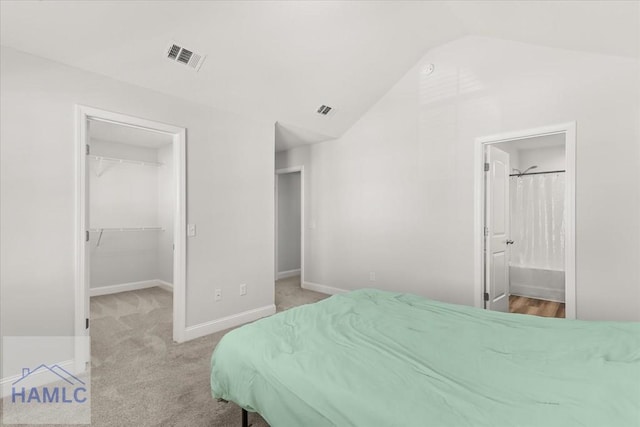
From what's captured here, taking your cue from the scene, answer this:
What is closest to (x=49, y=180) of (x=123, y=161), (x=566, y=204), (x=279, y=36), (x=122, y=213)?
(x=279, y=36)

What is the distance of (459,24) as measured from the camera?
10.1 ft

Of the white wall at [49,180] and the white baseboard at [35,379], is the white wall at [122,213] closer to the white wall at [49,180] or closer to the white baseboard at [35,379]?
the white wall at [49,180]

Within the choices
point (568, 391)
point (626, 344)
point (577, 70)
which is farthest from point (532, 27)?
point (568, 391)

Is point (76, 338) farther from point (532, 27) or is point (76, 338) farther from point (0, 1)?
point (532, 27)

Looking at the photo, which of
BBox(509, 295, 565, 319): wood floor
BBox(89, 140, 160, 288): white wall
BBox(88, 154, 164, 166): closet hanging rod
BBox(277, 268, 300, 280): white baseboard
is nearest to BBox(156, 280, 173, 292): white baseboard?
BBox(89, 140, 160, 288): white wall

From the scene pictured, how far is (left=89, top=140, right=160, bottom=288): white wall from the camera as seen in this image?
4.70 meters

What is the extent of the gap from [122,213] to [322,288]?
11.0ft

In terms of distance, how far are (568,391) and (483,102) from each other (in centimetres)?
294

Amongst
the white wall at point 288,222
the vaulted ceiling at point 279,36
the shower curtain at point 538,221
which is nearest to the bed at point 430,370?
the vaulted ceiling at point 279,36

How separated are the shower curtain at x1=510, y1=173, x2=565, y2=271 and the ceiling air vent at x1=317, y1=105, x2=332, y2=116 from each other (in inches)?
125

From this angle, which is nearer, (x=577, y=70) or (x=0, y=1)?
(x=0, y=1)

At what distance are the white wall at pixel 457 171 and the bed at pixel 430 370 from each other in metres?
1.18

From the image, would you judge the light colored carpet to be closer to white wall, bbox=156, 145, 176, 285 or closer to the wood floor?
white wall, bbox=156, 145, 176, 285

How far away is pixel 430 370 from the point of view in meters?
1.31
